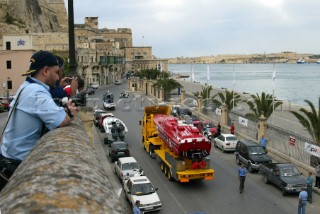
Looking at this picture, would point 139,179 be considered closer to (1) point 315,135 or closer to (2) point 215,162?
(2) point 215,162

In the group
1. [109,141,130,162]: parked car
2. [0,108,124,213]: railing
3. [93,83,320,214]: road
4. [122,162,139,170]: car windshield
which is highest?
[0,108,124,213]: railing

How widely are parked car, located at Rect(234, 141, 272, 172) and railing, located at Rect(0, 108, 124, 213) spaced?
2009cm

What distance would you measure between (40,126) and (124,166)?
17.0 m

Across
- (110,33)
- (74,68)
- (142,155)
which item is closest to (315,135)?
(142,155)

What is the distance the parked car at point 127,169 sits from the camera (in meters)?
20.0

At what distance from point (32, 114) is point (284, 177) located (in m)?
16.8

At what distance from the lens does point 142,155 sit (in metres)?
26.7

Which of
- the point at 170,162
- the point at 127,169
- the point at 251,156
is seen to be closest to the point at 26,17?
the point at 127,169

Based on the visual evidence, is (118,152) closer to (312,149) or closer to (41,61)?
(312,149)

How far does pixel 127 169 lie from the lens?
20.3 metres

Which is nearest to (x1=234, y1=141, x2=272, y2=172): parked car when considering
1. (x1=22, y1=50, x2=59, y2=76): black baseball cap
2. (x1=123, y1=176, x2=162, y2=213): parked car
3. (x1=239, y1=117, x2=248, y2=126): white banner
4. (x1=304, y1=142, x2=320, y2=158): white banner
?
(x1=304, y1=142, x2=320, y2=158): white banner

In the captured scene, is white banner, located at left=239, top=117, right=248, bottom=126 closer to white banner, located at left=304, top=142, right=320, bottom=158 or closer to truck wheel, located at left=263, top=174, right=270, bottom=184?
white banner, located at left=304, top=142, right=320, bottom=158

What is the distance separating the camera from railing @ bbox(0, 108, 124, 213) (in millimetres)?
1854

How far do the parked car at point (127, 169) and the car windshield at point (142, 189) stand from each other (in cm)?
283
